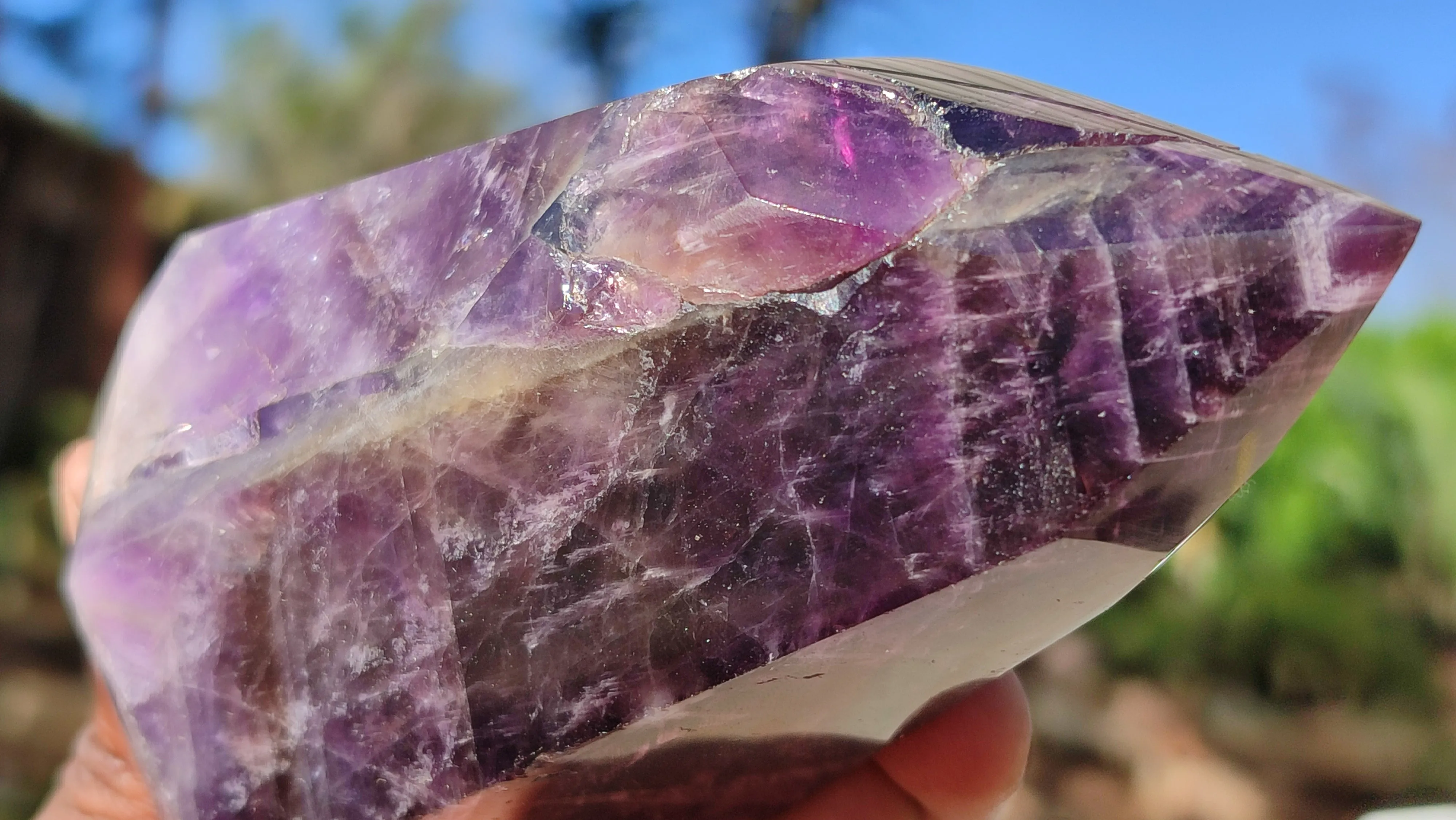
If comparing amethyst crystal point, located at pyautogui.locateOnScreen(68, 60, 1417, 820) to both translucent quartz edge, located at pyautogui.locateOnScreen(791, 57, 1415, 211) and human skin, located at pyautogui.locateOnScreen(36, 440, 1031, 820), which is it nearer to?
translucent quartz edge, located at pyautogui.locateOnScreen(791, 57, 1415, 211)

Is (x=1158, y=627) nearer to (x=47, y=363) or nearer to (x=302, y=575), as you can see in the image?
(x=302, y=575)

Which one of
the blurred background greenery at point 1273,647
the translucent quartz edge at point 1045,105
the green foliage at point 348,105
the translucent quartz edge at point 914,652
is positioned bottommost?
the blurred background greenery at point 1273,647

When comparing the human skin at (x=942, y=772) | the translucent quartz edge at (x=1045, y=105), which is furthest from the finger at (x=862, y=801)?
the translucent quartz edge at (x=1045, y=105)

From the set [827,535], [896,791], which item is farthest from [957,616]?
[896,791]

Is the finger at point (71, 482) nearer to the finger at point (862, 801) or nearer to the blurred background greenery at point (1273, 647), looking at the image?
the finger at point (862, 801)

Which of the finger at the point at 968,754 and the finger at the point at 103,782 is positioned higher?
the finger at the point at 103,782

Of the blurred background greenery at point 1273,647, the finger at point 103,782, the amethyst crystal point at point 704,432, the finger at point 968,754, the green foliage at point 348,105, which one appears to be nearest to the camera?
the amethyst crystal point at point 704,432

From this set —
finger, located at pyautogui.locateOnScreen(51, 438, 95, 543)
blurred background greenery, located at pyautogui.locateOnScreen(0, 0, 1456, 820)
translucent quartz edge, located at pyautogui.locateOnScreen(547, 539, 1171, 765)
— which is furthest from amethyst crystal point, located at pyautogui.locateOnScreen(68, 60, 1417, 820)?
blurred background greenery, located at pyautogui.locateOnScreen(0, 0, 1456, 820)
